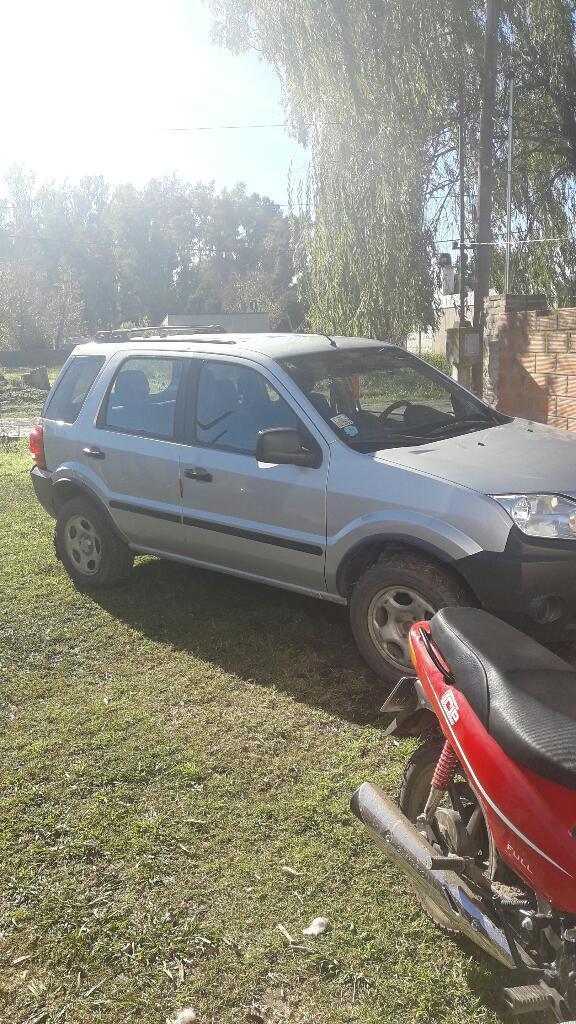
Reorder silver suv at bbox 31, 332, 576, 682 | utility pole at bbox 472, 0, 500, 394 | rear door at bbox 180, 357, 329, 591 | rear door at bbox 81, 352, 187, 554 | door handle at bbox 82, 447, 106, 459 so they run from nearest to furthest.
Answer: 1. silver suv at bbox 31, 332, 576, 682
2. rear door at bbox 180, 357, 329, 591
3. rear door at bbox 81, 352, 187, 554
4. door handle at bbox 82, 447, 106, 459
5. utility pole at bbox 472, 0, 500, 394

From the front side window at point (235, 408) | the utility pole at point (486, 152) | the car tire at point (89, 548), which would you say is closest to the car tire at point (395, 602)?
the front side window at point (235, 408)

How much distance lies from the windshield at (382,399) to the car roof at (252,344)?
3.4 inches

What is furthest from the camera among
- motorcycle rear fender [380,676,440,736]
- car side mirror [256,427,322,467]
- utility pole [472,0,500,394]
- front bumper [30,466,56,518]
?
utility pole [472,0,500,394]

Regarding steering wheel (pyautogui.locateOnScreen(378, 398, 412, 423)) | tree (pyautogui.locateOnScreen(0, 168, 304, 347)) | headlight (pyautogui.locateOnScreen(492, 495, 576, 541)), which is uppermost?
tree (pyautogui.locateOnScreen(0, 168, 304, 347))

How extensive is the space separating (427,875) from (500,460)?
7.92 ft

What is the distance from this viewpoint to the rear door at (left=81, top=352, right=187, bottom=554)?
5703mm

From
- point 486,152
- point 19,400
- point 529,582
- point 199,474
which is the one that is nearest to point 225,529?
point 199,474

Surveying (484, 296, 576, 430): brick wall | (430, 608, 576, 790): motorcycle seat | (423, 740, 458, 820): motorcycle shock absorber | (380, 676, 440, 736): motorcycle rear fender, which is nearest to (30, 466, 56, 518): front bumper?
(380, 676, 440, 736): motorcycle rear fender

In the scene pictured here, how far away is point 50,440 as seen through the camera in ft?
21.8

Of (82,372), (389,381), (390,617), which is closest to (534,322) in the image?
(389,381)

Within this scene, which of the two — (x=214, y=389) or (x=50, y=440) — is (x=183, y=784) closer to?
(x=214, y=389)

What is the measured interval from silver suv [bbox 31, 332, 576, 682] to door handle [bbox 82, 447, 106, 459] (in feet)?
0.07

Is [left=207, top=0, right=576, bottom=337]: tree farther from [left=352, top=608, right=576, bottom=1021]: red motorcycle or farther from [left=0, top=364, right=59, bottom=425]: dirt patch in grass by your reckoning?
[left=352, top=608, right=576, bottom=1021]: red motorcycle

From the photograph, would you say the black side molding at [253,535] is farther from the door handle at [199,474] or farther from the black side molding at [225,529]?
the door handle at [199,474]
